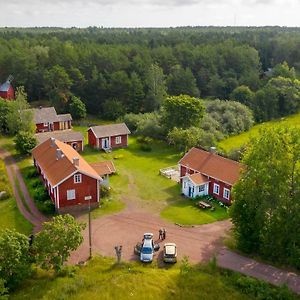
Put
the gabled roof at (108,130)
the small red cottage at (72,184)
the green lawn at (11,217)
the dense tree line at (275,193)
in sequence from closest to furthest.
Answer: the dense tree line at (275,193)
the green lawn at (11,217)
the small red cottage at (72,184)
the gabled roof at (108,130)

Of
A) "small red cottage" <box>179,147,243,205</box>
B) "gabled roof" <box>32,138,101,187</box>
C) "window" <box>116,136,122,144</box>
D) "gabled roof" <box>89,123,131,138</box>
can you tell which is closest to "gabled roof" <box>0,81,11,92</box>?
Result: "gabled roof" <box>89,123,131,138</box>

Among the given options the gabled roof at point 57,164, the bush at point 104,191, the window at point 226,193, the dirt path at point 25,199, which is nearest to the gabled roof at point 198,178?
the window at point 226,193

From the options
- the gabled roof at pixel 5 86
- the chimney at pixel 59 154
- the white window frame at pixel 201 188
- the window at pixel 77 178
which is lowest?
the white window frame at pixel 201 188

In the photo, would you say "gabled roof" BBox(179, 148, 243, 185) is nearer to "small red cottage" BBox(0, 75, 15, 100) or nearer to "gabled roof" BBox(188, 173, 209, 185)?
"gabled roof" BBox(188, 173, 209, 185)

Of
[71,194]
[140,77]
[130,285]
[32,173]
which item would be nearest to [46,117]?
[32,173]

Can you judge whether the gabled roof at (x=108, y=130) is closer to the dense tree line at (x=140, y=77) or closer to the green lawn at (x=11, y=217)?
the green lawn at (x=11, y=217)

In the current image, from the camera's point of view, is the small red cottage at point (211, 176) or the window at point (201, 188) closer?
the small red cottage at point (211, 176)

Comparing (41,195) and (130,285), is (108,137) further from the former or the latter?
(130,285)
